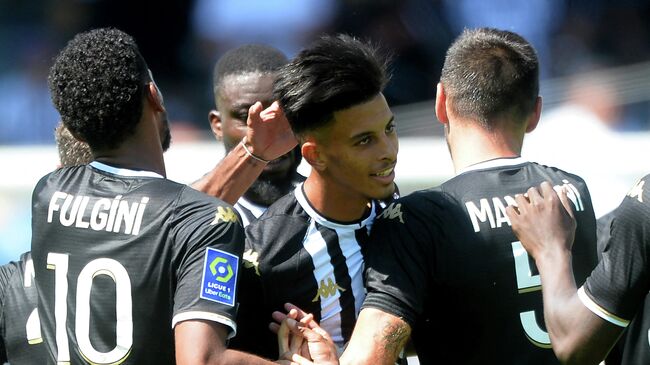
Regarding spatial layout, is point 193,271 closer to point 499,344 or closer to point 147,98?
point 147,98

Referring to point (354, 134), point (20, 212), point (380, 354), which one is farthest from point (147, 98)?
point (20, 212)

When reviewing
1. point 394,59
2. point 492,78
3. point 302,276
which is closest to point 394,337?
point 302,276

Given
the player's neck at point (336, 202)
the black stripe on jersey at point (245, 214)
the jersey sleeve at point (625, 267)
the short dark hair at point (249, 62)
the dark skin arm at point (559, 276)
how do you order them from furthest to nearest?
1. the short dark hair at point (249, 62)
2. the black stripe on jersey at point (245, 214)
3. the player's neck at point (336, 202)
4. the dark skin arm at point (559, 276)
5. the jersey sleeve at point (625, 267)

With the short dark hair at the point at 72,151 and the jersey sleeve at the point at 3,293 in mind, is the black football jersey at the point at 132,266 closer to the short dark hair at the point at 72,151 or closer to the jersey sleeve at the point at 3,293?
the jersey sleeve at the point at 3,293

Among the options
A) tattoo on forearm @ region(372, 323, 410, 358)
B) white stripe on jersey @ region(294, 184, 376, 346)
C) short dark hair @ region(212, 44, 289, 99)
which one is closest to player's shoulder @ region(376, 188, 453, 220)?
white stripe on jersey @ region(294, 184, 376, 346)

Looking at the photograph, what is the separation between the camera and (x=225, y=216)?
3.68 metres

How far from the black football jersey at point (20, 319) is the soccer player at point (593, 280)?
179 centimetres

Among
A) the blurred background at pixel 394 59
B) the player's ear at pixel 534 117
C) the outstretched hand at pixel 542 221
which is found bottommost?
the blurred background at pixel 394 59

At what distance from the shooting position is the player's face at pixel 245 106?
212 inches

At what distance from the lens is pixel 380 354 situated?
3639mm

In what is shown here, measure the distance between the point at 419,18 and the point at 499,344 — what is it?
604cm

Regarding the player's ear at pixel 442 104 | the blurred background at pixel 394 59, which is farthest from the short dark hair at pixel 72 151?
the blurred background at pixel 394 59

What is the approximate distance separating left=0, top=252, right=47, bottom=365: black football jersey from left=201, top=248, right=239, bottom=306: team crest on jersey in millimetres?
866

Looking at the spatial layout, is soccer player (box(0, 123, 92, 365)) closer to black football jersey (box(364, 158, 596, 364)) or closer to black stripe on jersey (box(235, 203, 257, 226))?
black stripe on jersey (box(235, 203, 257, 226))
